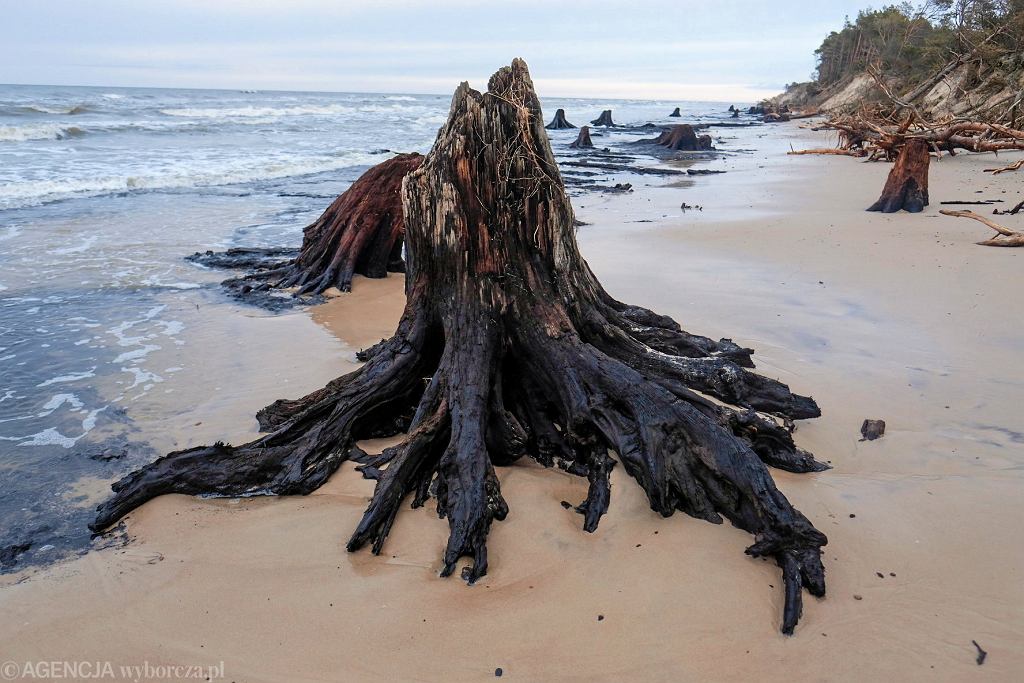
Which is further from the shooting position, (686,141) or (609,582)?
(686,141)

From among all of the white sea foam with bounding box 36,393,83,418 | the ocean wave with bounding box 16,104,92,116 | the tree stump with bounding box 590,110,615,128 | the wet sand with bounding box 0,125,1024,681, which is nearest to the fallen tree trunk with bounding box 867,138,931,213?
the wet sand with bounding box 0,125,1024,681

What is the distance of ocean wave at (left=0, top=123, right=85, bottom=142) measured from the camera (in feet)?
91.9

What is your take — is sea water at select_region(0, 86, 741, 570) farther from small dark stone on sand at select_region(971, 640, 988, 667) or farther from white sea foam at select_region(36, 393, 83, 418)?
small dark stone on sand at select_region(971, 640, 988, 667)

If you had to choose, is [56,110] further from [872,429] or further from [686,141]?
[872,429]

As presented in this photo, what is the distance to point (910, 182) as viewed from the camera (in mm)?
11203

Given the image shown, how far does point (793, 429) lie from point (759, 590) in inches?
57.0

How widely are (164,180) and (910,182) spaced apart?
662 inches

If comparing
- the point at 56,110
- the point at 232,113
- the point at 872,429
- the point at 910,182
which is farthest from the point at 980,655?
the point at 232,113

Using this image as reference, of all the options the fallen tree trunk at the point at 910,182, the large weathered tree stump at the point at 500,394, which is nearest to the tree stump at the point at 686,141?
the fallen tree trunk at the point at 910,182

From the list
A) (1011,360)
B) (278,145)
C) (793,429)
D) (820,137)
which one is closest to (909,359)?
(1011,360)

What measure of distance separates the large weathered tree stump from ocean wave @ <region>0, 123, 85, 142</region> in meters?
31.0

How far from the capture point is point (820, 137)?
33.4 m

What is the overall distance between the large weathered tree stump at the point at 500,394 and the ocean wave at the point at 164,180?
13.3m

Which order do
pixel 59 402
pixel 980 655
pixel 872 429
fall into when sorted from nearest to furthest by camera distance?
1. pixel 980 655
2. pixel 872 429
3. pixel 59 402
